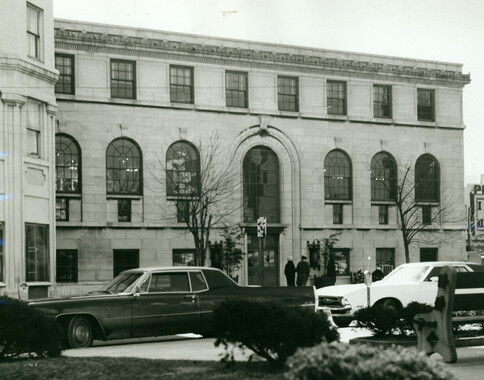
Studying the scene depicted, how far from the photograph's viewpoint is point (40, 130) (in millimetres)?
33812

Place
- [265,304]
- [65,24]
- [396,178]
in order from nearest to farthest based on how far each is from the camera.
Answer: [265,304]
[65,24]
[396,178]

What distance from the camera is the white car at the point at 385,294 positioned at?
2247 cm

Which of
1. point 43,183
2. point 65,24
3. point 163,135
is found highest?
point 65,24

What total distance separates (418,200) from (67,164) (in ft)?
61.4

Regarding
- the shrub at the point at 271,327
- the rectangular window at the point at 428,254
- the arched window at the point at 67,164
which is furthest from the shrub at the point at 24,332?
the rectangular window at the point at 428,254

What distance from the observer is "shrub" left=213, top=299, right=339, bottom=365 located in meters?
11.4

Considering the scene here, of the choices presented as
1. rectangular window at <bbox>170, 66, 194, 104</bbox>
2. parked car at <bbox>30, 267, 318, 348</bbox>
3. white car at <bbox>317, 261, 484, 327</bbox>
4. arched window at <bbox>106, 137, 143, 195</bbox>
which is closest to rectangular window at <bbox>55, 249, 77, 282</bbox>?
arched window at <bbox>106, 137, 143, 195</bbox>

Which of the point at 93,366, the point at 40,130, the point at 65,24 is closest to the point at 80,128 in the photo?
the point at 65,24

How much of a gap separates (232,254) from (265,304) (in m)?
31.7

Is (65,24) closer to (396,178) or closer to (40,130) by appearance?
(40,130)

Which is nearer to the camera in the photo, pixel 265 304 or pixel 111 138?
pixel 265 304

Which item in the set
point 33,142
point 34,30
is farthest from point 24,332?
point 34,30

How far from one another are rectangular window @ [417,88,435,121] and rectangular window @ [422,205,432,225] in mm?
4750

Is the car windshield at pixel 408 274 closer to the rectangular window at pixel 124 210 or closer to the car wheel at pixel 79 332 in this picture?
the car wheel at pixel 79 332
